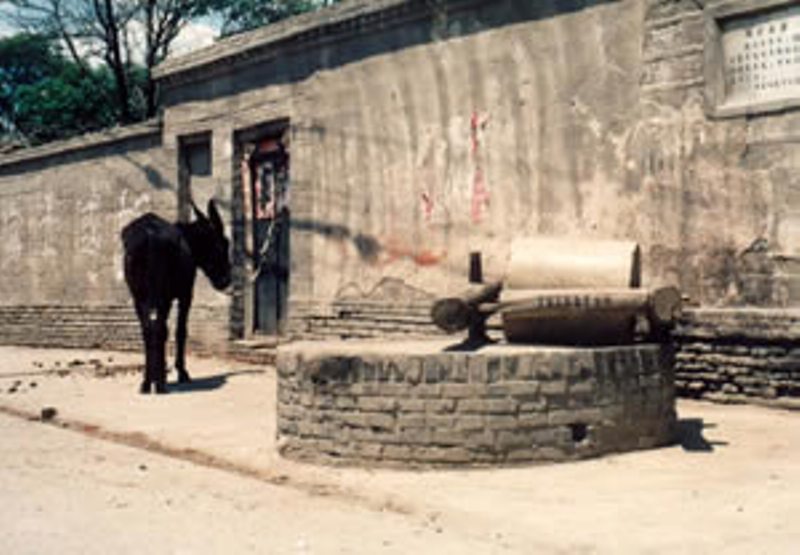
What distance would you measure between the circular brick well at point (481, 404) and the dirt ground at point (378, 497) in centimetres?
13

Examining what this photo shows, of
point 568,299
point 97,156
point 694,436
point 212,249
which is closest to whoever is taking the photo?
point 568,299

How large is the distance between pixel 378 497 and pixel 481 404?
82 centimetres

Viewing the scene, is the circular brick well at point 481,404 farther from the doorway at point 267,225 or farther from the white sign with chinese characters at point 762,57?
the doorway at point 267,225

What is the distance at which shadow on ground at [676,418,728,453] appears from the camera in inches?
219

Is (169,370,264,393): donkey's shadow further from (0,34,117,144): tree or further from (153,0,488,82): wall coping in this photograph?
(0,34,117,144): tree

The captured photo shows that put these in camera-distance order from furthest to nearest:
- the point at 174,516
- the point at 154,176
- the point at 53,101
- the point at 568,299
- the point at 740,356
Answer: the point at 53,101 → the point at 154,176 → the point at 740,356 → the point at 568,299 → the point at 174,516

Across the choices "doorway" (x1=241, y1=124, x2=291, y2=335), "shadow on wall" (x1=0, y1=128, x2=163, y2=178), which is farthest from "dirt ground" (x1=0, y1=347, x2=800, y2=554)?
"shadow on wall" (x1=0, y1=128, x2=163, y2=178)

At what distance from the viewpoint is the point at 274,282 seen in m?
11.4

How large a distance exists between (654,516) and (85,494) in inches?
108

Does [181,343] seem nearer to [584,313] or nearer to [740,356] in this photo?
[584,313]

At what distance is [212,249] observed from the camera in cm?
1025

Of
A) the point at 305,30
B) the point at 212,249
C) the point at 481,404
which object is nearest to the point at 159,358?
the point at 212,249

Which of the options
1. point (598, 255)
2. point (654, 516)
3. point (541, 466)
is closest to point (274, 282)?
point (598, 255)

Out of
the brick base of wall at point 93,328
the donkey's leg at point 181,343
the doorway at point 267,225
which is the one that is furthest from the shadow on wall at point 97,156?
the donkey's leg at point 181,343
